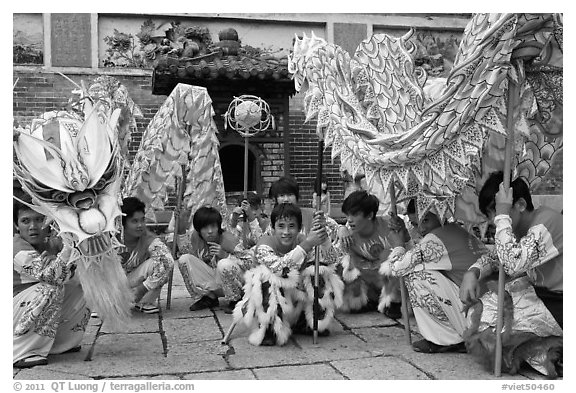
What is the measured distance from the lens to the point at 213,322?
459cm

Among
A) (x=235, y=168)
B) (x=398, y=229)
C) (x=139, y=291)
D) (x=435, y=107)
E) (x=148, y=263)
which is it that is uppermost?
(x=435, y=107)

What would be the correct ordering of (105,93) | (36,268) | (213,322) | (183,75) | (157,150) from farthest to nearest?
(183,75)
(105,93)
(157,150)
(213,322)
(36,268)

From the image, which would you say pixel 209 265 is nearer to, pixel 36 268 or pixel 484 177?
pixel 36 268

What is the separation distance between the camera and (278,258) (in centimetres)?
384

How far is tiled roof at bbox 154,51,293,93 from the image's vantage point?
8469mm

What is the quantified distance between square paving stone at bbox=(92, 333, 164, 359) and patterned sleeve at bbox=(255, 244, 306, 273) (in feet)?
2.98

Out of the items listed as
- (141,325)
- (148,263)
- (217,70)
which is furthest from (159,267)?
(217,70)

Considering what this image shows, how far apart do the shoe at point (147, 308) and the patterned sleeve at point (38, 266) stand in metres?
1.58

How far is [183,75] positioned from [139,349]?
18.0 ft

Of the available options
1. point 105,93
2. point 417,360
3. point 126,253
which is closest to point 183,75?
point 105,93

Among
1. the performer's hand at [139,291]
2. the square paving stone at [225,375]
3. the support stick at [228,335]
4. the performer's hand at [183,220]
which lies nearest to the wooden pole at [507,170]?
the square paving stone at [225,375]

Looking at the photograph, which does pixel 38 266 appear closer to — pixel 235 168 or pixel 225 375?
pixel 225 375

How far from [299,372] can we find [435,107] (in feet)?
5.54

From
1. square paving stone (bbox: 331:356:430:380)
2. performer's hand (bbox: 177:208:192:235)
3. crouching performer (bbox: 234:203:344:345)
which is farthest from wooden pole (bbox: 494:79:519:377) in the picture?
performer's hand (bbox: 177:208:192:235)
